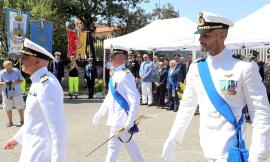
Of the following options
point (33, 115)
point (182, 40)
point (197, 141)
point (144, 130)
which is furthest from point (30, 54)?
point (182, 40)

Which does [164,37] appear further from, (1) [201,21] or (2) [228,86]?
(2) [228,86]

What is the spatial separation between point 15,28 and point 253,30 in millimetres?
8836

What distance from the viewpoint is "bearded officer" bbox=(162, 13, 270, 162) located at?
10.5 feet

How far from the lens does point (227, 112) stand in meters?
3.34

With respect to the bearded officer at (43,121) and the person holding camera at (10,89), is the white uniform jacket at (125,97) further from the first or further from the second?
the person holding camera at (10,89)

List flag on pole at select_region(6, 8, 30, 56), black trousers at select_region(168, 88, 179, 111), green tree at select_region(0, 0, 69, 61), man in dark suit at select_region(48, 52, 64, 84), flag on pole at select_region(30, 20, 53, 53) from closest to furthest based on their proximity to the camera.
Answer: black trousers at select_region(168, 88, 179, 111), flag on pole at select_region(6, 8, 30, 56), man in dark suit at select_region(48, 52, 64, 84), flag on pole at select_region(30, 20, 53, 53), green tree at select_region(0, 0, 69, 61)

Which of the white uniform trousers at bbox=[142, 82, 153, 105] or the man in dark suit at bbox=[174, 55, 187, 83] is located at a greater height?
the man in dark suit at bbox=[174, 55, 187, 83]

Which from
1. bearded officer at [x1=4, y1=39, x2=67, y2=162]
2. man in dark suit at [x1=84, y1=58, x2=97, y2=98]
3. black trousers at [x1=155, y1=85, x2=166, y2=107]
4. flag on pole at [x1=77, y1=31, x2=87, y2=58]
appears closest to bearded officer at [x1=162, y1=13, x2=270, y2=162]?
bearded officer at [x1=4, y1=39, x2=67, y2=162]

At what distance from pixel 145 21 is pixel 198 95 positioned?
3798cm

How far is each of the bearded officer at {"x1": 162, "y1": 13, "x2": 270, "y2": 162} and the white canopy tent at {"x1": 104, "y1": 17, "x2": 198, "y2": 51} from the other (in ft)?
40.8

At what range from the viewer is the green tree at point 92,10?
3494cm

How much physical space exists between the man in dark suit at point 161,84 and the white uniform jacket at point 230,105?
491 inches

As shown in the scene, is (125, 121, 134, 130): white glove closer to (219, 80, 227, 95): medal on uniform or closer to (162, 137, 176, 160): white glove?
(162, 137, 176, 160): white glove

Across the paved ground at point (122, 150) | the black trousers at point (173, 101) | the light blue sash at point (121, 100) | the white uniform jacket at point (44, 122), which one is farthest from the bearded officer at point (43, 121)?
the black trousers at point (173, 101)
